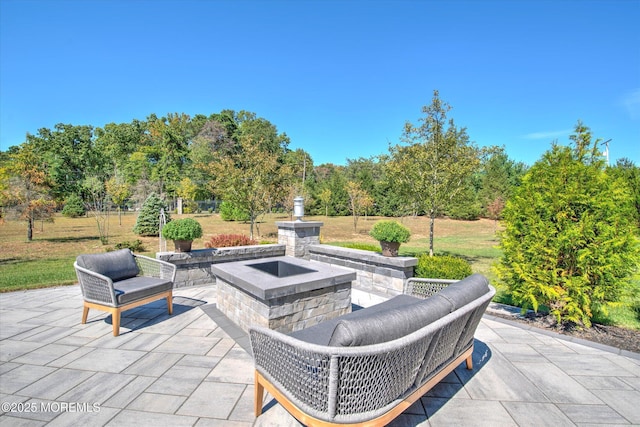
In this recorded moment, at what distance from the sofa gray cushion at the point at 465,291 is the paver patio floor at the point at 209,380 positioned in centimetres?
82

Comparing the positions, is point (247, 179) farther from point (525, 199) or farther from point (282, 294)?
point (525, 199)

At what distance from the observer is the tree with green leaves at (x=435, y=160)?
25.9 feet

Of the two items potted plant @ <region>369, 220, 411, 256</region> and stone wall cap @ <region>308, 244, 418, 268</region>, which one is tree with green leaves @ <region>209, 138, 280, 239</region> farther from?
potted plant @ <region>369, 220, 411, 256</region>

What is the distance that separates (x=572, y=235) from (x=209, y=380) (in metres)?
4.25

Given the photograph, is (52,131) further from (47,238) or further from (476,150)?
(476,150)

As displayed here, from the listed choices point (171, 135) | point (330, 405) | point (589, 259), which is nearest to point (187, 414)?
point (330, 405)

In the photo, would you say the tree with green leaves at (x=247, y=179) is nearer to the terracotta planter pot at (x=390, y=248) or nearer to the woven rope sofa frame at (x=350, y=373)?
the terracotta planter pot at (x=390, y=248)

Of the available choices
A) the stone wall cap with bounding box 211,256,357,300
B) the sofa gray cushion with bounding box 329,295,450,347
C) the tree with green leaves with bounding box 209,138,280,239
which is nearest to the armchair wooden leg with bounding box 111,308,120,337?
the stone wall cap with bounding box 211,256,357,300

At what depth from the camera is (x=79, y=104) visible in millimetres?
19516

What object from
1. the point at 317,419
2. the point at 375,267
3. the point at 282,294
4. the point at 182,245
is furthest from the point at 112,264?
the point at 375,267

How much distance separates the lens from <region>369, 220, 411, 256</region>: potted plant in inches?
187

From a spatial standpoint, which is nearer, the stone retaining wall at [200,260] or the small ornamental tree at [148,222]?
the stone retaining wall at [200,260]

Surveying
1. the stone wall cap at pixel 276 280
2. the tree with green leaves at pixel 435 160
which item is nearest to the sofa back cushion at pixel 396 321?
the stone wall cap at pixel 276 280

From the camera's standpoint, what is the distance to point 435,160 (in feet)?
26.5
